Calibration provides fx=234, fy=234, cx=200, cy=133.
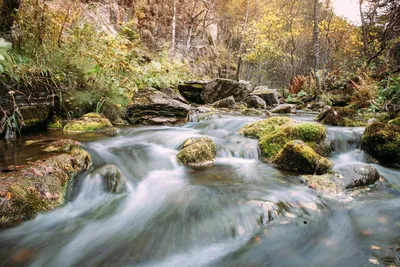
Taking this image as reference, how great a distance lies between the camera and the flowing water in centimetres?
196

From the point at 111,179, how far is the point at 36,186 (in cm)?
86

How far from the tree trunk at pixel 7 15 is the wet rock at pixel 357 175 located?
572cm

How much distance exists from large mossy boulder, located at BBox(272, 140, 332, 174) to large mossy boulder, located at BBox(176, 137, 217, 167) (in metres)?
1.20

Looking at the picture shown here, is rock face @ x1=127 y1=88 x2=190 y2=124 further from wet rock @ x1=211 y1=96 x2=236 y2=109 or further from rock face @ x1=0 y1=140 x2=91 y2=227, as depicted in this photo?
rock face @ x1=0 y1=140 x2=91 y2=227

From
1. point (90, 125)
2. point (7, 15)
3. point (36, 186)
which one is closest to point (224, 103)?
point (90, 125)

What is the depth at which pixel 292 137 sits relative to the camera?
4492mm

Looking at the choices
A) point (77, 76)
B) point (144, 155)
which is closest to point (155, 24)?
point (77, 76)

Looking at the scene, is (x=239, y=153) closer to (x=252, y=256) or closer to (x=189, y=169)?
(x=189, y=169)

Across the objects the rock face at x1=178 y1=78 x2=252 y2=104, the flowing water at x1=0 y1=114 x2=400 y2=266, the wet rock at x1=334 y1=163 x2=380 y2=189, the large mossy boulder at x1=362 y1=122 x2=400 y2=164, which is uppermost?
the rock face at x1=178 y1=78 x2=252 y2=104

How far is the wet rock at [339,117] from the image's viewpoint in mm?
6351

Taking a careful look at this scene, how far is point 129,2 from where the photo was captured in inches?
590

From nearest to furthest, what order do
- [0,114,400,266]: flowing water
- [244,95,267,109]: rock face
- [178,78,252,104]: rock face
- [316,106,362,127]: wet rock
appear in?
[0,114,400,266]: flowing water
[316,106,362,127]: wet rock
[178,78,252,104]: rock face
[244,95,267,109]: rock face

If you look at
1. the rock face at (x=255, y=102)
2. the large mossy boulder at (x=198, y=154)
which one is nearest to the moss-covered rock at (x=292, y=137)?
the large mossy boulder at (x=198, y=154)

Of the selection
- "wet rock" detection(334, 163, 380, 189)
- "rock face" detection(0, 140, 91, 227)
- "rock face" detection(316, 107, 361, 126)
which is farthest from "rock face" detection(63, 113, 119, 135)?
"rock face" detection(316, 107, 361, 126)
